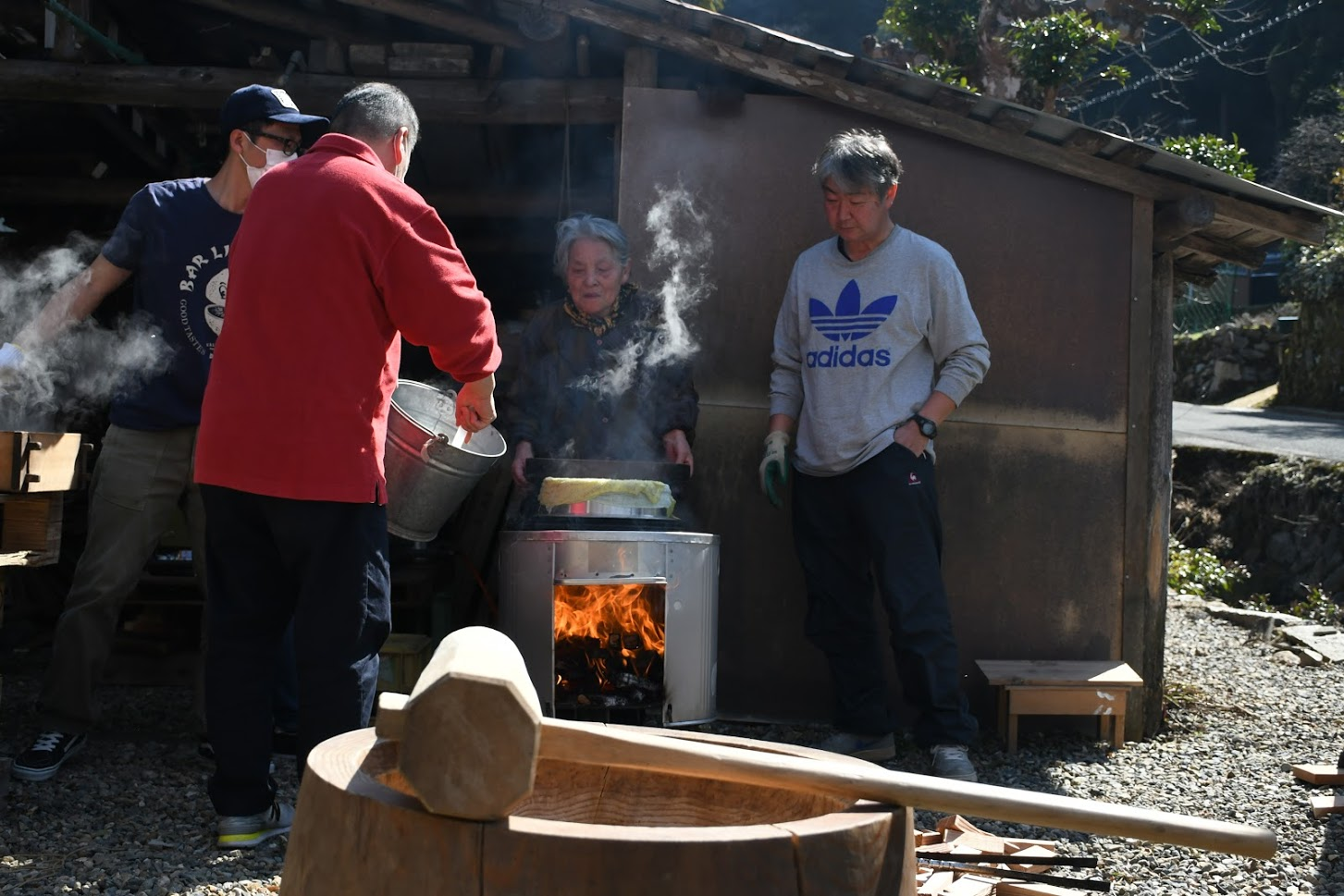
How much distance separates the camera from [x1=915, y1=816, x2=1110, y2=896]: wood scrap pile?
127 inches

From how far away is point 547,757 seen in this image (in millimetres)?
1850

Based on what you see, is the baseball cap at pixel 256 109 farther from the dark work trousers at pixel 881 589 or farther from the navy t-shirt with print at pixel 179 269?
the dark work trousers at pixel 881 589

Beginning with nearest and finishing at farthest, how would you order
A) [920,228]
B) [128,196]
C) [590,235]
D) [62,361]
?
[62,361] < [590,235] < [920,228] < [128,196]

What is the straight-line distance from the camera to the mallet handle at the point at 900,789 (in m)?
1.85

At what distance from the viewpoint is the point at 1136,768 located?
18.2ft

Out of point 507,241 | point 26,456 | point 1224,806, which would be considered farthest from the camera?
Result: point 507,241

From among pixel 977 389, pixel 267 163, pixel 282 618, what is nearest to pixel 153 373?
pixel 267 163

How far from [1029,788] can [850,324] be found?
2032mm

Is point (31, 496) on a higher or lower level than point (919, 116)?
lower

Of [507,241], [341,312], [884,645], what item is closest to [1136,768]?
[884,645]

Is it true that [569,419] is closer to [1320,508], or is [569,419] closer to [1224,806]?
[1224,806]

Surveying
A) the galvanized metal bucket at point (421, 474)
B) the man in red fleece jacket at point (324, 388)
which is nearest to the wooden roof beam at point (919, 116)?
the galvanized metal bucket at point (421, 474)

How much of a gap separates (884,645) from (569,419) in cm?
191

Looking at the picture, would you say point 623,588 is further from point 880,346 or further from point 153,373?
point 153,373
